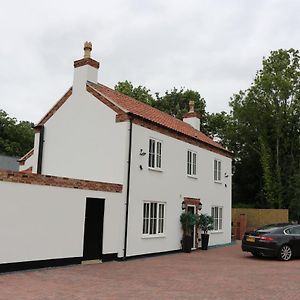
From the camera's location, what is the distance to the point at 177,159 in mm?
17922

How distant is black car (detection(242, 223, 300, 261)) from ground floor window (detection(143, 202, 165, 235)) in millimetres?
3440

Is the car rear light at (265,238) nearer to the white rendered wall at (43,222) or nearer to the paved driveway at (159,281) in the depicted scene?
the paved driveway at (159,281)

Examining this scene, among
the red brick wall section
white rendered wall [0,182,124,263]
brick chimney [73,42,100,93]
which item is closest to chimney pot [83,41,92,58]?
brick chimney [73,42,100,93]

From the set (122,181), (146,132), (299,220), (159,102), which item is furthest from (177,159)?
(159,102)

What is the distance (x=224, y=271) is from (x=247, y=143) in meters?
25.7

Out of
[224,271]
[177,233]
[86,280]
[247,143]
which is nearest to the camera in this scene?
[86,280]

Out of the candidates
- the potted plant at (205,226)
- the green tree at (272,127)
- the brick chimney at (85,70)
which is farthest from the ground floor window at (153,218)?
the green tree at (272,127)

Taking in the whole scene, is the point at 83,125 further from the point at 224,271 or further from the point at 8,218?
the point at 224,271

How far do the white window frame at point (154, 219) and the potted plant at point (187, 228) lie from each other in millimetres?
Result: 1381

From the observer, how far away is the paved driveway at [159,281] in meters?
8.61

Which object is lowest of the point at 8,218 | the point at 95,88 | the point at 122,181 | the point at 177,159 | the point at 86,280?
the point at 86,280

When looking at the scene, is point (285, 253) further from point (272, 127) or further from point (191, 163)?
point (272, 127)

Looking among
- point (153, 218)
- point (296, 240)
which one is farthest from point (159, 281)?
point (296, 240)

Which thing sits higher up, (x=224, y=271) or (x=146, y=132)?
(x=146, y=132)
